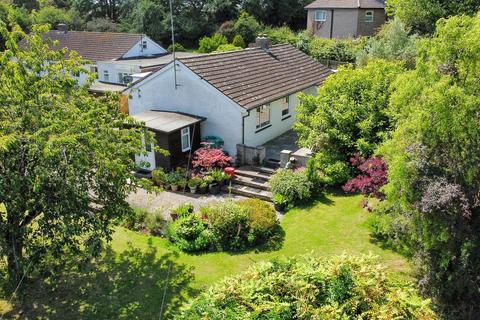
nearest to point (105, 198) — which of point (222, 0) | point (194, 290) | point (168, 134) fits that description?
point (194, 290)

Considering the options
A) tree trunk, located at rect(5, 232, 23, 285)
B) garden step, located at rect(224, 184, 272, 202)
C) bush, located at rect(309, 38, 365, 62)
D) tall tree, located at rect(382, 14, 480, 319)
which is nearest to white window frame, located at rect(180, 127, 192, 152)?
garden step, located at rect(224, 184, 272, 202)

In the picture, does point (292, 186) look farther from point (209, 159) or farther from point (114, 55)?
point (114, 55)

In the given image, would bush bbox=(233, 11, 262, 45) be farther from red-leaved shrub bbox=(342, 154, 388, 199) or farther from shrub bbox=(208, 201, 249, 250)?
shrub bbox=(208, 201, 249, 250)

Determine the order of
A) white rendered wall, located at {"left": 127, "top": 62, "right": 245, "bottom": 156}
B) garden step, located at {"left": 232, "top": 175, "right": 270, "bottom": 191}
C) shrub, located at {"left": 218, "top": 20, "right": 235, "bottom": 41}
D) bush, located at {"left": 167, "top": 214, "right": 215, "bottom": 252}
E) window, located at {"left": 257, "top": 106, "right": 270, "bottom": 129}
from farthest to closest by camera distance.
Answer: shrub, located at {"left": 218, "top": 20, "right": 235, "bottom": 41} → window, located at {"left": 257, "top": 106, "right": 270, "bottom": 129} → white rendered wall, located at {"left": 127, "top": 62, "right": 245, "bottom": 156} → garden step, located at {"left": 232, "top": 175, "right": 270, "bottom": 191} → bush, located at {"left": 167, "top": 214, "right": 215, "bottom": 252}

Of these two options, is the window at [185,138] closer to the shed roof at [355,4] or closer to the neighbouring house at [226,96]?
the neighbouring house at [226,96]

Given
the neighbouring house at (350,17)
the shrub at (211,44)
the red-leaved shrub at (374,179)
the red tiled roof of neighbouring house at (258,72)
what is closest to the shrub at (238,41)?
the shrub at (211,44)

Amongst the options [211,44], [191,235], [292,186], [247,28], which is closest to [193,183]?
[191,235]

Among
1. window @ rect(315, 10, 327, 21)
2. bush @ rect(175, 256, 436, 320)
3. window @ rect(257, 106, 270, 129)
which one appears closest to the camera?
bush @ rect(175, 256, 436, 320)
